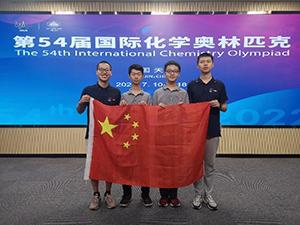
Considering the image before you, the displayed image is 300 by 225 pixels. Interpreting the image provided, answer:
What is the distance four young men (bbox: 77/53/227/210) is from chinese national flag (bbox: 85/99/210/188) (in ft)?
0.30

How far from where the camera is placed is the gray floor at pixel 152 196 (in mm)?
2305

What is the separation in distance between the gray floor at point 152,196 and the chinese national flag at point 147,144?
31 cm

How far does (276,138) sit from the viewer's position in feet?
14.4

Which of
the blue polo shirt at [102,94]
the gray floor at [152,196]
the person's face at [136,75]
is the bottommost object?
the gray floor at [152,196]

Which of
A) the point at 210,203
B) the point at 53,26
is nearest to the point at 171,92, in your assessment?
the point at 210,203

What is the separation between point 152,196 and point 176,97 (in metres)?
1.09

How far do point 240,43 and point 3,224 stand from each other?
3768mm

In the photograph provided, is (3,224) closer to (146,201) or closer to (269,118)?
(146,201)

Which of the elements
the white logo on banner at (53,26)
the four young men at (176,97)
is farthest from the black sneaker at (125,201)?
the white logo on banner at (53,26)

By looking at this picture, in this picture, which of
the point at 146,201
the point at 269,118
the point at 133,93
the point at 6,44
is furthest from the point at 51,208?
the point at 269,118

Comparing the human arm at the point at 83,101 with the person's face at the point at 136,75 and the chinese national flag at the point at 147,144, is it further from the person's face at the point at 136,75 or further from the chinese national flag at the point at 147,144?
the person's face at the point at 136,75

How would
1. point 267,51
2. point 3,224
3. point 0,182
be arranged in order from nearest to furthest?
1. point 3,224
2. point 0,182
3. point 267,51

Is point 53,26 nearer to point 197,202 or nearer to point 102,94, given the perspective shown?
point 102,94

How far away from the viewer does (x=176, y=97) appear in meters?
2.41
